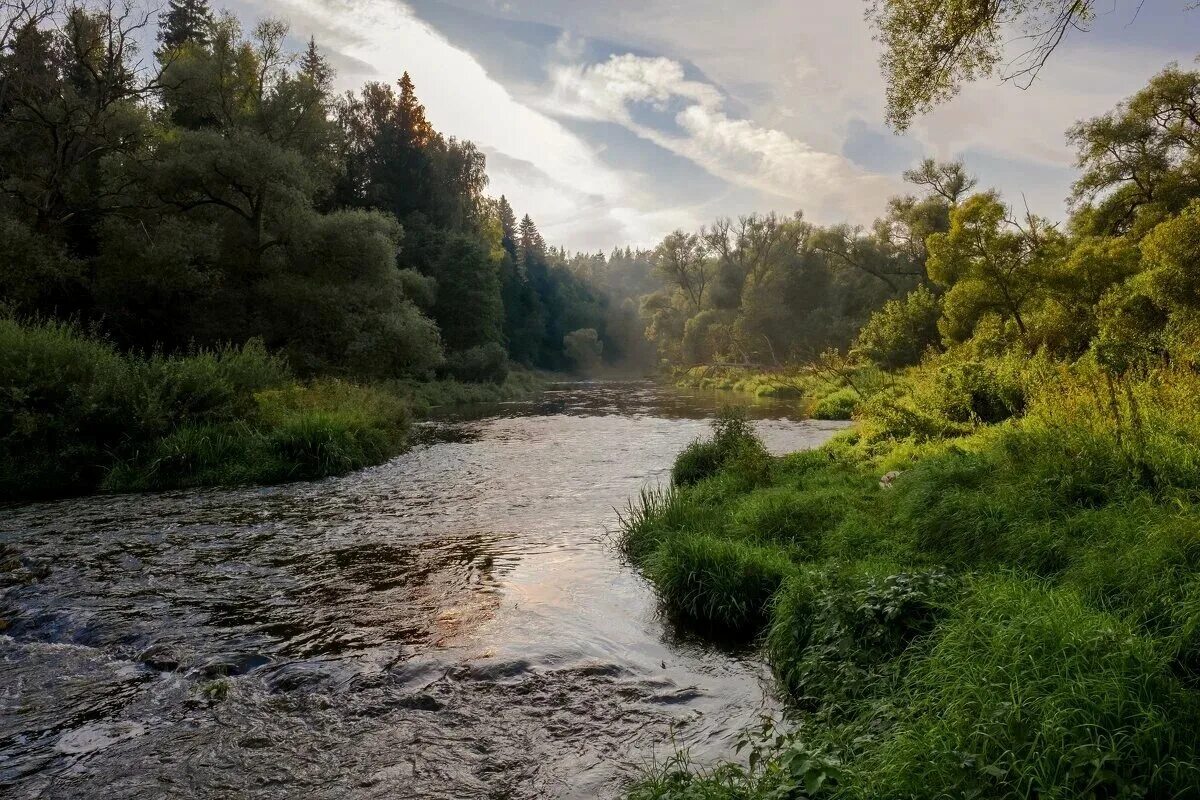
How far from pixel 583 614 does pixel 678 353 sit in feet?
250

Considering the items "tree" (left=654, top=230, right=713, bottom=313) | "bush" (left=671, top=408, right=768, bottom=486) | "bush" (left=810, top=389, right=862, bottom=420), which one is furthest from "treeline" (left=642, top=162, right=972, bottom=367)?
"bush" (left=671, top=408, right=768, bottom=486)

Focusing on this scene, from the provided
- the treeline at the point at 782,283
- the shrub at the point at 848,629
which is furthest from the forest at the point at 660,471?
the treeline at the point at 782,283

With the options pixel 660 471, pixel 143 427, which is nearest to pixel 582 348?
pixel 660 471

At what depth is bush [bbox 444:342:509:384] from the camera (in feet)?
145

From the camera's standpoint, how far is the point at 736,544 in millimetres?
8070

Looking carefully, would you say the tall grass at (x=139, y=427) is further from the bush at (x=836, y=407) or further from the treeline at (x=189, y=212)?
the bush at (x=836, y=407)

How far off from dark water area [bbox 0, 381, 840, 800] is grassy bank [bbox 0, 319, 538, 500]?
1.67 metres

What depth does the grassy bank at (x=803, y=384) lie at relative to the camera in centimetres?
2547

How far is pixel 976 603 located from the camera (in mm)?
5426

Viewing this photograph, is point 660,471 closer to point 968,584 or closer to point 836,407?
point 968,584

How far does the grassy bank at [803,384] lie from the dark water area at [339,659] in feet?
45.8

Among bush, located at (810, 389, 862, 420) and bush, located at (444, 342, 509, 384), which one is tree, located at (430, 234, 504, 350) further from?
bush, located at (810, 389, 862, 420)

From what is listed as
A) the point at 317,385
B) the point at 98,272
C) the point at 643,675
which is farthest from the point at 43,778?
the point at 98,272

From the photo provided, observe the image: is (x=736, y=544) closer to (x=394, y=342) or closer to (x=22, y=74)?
(x=394, y=342)
